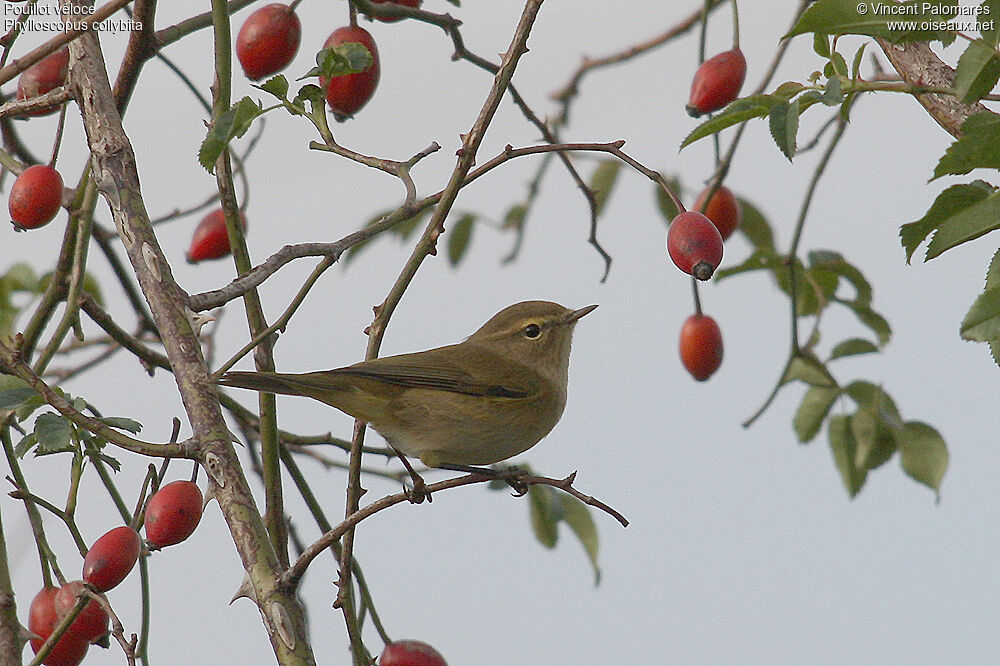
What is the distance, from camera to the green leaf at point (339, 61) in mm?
2109

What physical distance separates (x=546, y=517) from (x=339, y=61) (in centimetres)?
180

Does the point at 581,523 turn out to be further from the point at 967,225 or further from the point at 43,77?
the point at 43,77

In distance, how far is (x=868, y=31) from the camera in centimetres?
187

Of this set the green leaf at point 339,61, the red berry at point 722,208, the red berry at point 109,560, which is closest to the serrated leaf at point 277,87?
the green leaf at point 339,61

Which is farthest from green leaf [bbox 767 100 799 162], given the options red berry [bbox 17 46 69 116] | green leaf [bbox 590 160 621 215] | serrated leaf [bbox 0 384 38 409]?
green leaf [bbox 590 160 621 215]

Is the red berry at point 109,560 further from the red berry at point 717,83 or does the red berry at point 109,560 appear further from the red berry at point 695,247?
the red berry at point 717,83

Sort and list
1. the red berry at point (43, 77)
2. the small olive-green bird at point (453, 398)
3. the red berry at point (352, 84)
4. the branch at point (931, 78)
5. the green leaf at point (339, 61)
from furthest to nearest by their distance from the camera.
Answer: the small olive-green bird at point (453, 398) < the red berry at point (352, 84) < the red berry at point (43, 77) < the branch at point (931, 78) < the green leaf at point (339, 61)

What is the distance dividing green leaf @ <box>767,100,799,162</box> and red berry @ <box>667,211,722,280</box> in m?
0.25

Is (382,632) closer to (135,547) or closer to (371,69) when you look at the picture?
(135,547)

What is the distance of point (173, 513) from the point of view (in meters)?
2.06

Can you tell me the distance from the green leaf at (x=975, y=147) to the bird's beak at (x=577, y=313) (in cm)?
208

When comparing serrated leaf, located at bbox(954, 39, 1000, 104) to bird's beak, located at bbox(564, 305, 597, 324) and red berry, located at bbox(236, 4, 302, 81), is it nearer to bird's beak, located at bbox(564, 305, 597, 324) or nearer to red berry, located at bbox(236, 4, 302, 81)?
red berry, located at bbox(236, 4, 302, 81)

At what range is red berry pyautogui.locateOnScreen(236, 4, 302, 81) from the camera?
8.96 ft

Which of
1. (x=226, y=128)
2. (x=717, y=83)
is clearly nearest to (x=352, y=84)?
(x=226, y=128)
